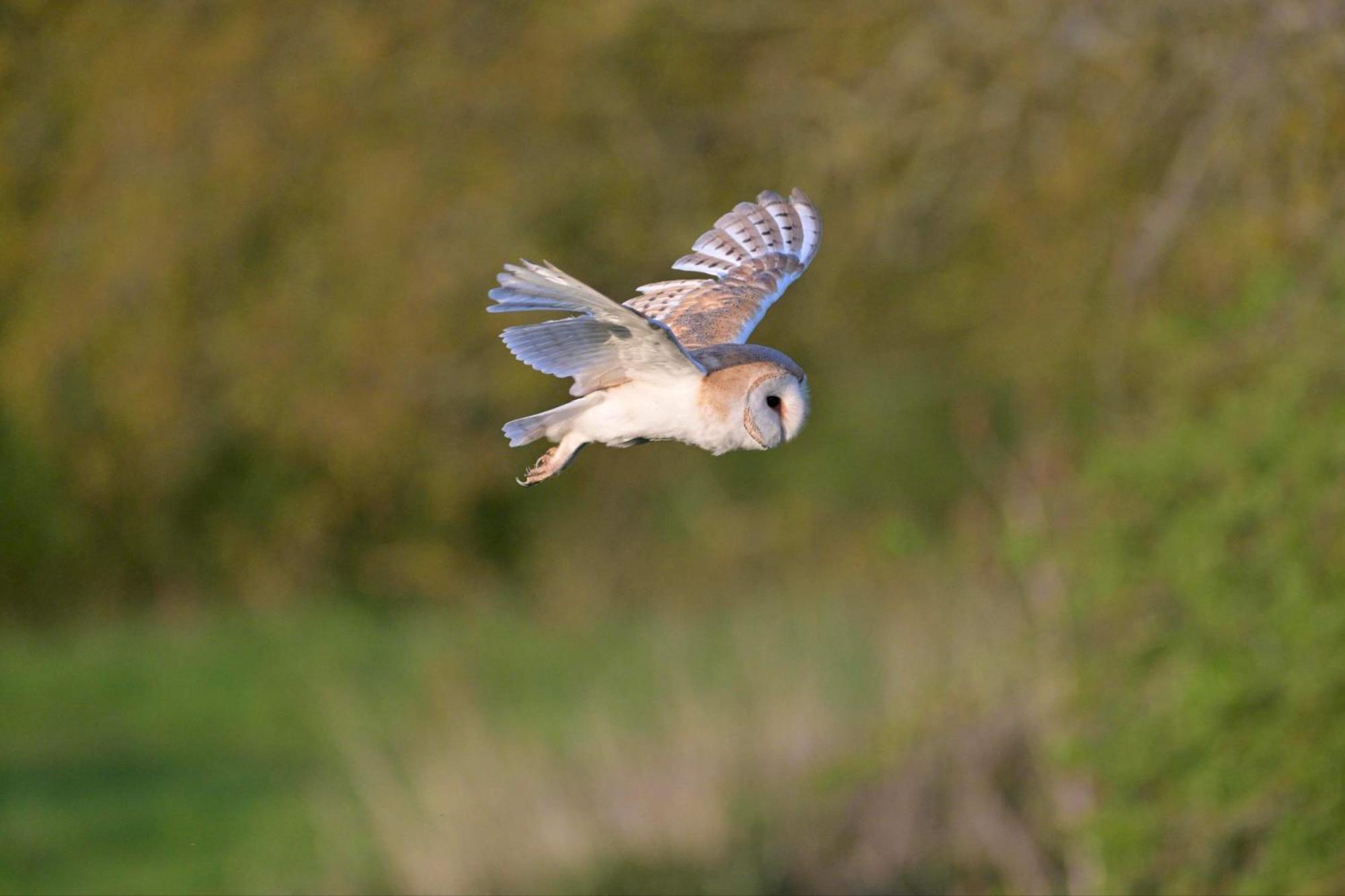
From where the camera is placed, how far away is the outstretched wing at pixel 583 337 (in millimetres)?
2959

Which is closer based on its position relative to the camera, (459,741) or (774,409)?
(774,409)

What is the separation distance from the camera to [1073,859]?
7.35m

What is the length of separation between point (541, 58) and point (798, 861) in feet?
13.1

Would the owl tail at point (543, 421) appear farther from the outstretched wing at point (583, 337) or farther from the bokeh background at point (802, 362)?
the bokeh background at point (802, 362)

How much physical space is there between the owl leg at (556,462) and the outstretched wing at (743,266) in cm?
59

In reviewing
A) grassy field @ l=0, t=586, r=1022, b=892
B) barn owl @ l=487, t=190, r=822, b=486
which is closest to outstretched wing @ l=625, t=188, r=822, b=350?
barn owl @ l=487, t=190, r=822, b=486

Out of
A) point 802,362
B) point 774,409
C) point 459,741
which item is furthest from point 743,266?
point 802,362

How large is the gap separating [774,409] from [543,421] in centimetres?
49

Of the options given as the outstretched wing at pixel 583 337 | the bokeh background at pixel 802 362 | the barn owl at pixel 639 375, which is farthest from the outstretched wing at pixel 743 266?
the bokeh background at pixel 802 362

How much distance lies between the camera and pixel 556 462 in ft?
10.8

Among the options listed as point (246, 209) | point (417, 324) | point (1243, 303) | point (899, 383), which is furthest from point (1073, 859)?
point (899, 383)

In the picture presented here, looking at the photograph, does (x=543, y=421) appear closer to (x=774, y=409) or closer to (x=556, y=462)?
(x=556, y=462)

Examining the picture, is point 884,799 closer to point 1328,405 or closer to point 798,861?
point 798,861

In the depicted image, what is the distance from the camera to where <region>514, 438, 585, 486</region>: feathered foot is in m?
3.26
